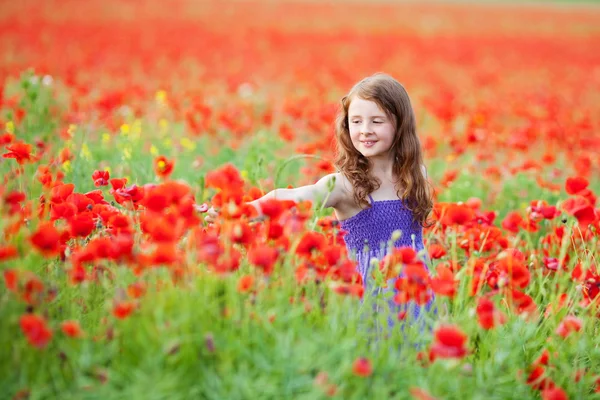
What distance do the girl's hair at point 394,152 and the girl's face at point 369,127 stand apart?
0.03 m

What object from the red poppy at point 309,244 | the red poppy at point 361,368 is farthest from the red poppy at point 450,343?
the red poppy at point 309,244

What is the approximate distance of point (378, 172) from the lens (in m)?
2.91

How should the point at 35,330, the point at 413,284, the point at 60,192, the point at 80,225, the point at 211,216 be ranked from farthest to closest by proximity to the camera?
1. the point at 211,216
2. the point at 60,192
3. the point at 80,225
4. the point at 413,284
5. the point at 35,330

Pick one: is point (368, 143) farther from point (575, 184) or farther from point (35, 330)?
point (35, 330)

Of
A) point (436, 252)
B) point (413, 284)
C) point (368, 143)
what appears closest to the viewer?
point (413, 284)

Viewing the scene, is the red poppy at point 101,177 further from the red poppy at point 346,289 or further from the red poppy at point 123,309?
the red poppy at point 346,289

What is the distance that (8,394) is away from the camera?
174cm

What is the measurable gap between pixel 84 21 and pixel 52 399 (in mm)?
13893

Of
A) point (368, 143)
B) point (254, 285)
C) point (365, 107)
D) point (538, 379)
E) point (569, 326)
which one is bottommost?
point (538, 379)

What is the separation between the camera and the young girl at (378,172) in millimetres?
2807

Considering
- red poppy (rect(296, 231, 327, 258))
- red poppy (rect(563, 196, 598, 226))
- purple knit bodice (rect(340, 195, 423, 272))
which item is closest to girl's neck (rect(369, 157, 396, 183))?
purple knit bodice (rect(340, 195, 423, 272))

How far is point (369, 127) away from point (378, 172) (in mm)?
214

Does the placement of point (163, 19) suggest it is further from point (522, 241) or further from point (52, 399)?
point (52, 399)

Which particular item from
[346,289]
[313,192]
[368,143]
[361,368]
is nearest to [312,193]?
[313,192]
